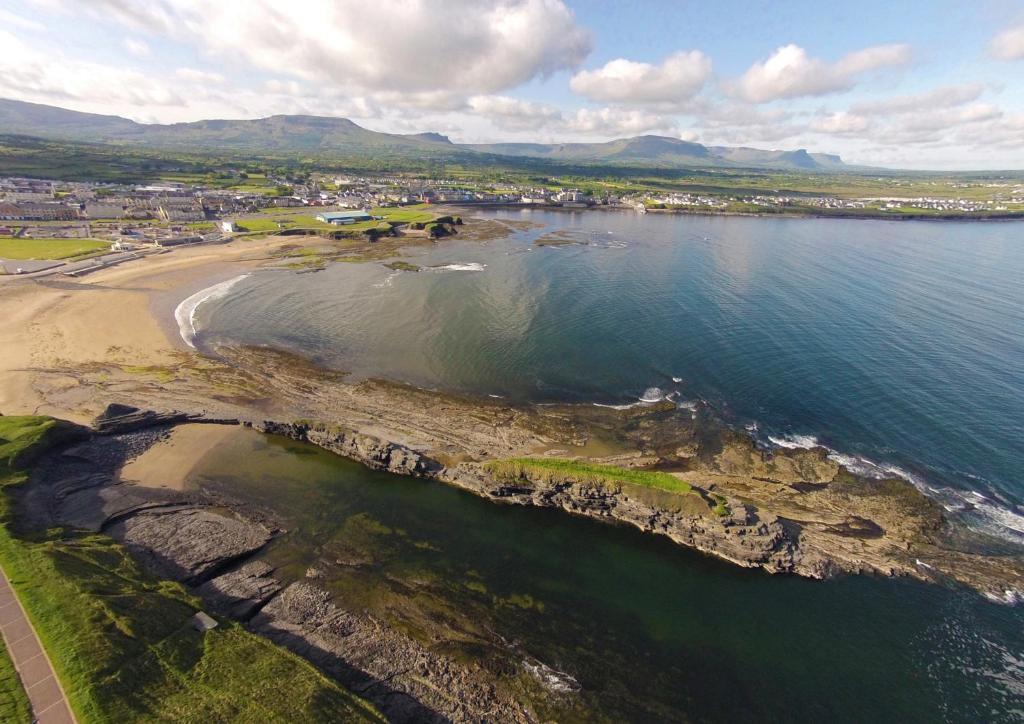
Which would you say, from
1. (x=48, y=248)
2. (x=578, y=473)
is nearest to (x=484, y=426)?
(x=578, y=473)

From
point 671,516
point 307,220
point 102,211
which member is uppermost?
point 307,220

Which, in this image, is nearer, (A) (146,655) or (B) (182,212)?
(A) (146,655)

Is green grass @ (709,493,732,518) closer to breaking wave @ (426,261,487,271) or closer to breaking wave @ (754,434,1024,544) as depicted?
breaking wave @ (754,434,1024,544)

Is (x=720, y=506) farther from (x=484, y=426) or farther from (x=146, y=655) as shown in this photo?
(x=146, y=655)

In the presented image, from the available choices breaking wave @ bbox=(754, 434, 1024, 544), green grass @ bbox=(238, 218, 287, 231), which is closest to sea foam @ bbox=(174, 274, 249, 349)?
green grass @ bbox=(238, 218, 287, 231)

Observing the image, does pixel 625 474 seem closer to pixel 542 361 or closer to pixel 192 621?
pixel 542 361

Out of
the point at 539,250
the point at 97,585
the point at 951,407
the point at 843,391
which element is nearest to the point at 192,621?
the point at 97,585
